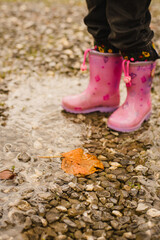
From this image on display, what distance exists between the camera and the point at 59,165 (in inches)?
67.5

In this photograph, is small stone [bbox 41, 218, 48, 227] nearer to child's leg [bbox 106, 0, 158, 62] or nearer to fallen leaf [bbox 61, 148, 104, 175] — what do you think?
fallen leaf [bbox 61, 148, 104, 175]

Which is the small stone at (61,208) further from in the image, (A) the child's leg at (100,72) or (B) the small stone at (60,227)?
(A) the child's leg at (100,72)

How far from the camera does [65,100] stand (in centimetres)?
227

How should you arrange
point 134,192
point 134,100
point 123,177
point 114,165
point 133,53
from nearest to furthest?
point 134,192, point 123,177, point 114,165, point 133,53, point 134,100

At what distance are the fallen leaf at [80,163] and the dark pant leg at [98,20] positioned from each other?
84 centimetres

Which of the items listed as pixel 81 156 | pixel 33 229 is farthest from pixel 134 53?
pixel 33 229

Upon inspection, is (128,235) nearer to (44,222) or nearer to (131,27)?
(44,222)

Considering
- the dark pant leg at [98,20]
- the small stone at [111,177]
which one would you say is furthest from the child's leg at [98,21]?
the small stone at [111,177]

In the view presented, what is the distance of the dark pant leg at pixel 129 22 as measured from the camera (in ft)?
5.32

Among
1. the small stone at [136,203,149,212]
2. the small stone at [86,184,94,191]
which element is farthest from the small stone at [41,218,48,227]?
the small stone at [136,203,149,212]

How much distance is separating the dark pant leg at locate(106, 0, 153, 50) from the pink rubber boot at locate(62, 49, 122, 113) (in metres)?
0.28

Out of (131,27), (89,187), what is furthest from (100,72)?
(89,187)

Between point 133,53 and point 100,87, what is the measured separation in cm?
42

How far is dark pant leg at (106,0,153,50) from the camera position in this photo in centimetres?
162
